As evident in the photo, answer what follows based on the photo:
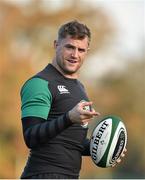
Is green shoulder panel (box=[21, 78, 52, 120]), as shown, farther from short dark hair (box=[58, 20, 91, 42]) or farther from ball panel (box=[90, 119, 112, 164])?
ball panel (box=[90, 119, 112, 164])

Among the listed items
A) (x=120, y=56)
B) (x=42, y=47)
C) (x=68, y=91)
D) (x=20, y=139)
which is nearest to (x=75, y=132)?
(x=68, y=91)

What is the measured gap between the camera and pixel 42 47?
138 feet

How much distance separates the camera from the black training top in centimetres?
671

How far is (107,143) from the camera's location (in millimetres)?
7258

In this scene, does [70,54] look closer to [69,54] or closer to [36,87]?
[69,54]

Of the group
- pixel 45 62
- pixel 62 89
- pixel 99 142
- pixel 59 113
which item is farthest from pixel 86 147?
pixel 45 62

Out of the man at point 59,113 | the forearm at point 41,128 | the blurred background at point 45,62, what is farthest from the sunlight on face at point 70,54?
the blurred background at point 45,62

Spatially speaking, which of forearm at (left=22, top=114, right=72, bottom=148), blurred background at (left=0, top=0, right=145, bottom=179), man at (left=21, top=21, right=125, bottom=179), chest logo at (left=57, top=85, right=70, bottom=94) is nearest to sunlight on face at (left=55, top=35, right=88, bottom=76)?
man at (left=21, top=21, right=125, bottom=179)

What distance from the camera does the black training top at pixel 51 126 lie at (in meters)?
6.71

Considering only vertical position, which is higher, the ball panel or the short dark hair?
the short dark hair

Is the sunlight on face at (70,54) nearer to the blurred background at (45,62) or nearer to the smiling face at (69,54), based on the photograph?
the smiling face at (69,54)

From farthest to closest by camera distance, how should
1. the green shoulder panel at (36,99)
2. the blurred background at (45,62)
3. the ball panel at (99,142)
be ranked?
the blurred background at (45,62) < the ball panel at (99,142) < the green shoulder panel at (36,99)

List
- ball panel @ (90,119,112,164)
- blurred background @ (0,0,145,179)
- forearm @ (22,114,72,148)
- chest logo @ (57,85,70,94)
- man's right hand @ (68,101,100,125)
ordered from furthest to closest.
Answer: blurred background @ (0,0,145,179) < ball panel @ (90,119,112,164) < chest logo @ (57,85,70,94) < forearm @ (22,114,72,148) < man's right hand @ (68,101,100,125)

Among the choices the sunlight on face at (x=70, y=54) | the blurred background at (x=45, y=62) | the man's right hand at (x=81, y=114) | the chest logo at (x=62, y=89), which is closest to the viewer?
the man's right hand at (x=81, y=114)
